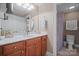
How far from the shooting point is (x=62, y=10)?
1620 mm

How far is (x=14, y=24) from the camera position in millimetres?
1575

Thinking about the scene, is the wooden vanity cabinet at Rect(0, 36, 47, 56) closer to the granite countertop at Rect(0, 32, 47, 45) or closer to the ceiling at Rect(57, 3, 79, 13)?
the granite countertop at Rect(0, 32, 47, 45)

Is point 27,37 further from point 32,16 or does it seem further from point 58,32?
point 58,32

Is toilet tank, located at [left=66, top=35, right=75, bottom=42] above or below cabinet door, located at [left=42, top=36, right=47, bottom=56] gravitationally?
above

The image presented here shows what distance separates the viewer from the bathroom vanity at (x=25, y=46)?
1419mm

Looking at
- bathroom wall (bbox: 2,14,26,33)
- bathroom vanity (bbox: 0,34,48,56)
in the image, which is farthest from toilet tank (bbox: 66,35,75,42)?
bathroom wall (bbox: 2,14,26,33)

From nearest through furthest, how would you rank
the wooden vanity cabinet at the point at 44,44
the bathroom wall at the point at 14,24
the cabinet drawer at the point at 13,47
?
the cabinet drawer at the point at 13,47 < the bathroom wall at the point at 14,24 < the wooden vanity cabinet at the point at 44,44

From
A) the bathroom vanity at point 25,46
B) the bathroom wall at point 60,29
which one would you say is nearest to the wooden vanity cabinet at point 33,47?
the bathroom vanity at point 25,46

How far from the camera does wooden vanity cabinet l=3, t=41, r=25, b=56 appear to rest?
4.61ft

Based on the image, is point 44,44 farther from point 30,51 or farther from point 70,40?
point 70,40

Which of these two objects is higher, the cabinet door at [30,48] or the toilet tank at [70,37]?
the toilet tank at [70,37]

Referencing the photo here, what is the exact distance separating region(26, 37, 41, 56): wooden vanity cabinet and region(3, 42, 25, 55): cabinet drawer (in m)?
0.09

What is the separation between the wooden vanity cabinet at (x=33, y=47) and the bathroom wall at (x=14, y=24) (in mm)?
203

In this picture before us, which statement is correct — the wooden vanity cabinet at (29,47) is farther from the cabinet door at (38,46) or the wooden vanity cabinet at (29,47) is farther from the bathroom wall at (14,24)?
the bathroom wall at (14,24)
